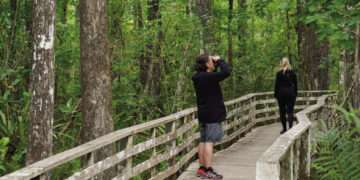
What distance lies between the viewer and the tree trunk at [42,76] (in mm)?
8023

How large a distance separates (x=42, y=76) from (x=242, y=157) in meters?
5.20

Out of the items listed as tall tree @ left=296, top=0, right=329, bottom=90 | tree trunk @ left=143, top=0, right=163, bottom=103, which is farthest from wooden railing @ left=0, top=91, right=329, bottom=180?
tall tree @ left=296, top=0, right=329, bottom=90

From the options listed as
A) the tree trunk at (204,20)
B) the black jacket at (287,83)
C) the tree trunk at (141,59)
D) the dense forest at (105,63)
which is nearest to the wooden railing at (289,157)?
the dense forest at (105,63)

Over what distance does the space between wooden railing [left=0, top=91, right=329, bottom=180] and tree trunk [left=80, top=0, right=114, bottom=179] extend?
1.54 ft

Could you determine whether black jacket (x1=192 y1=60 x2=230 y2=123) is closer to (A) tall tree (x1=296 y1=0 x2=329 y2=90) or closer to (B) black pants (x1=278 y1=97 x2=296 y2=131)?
(B) black pants (x1=278 y1=97 x2=296 y2=131)

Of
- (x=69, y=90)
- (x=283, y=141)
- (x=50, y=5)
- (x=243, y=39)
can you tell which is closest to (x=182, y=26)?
(x=69, y=90)

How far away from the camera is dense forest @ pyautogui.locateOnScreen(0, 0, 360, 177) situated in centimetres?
808

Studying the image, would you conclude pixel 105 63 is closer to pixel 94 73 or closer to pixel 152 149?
pixel 94 73

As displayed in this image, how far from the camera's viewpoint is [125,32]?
1411cm

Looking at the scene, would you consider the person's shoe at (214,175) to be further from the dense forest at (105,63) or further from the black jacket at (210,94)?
the dense forest at (105,63)

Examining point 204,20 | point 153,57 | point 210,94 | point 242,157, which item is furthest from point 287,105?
point 210,94

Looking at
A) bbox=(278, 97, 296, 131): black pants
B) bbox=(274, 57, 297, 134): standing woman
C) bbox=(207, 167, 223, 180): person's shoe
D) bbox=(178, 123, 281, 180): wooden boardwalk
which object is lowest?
bbox=(178, 123, 281, 180): wooden boardwalk

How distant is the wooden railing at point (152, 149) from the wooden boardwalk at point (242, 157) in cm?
21

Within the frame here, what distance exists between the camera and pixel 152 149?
1120 cm
